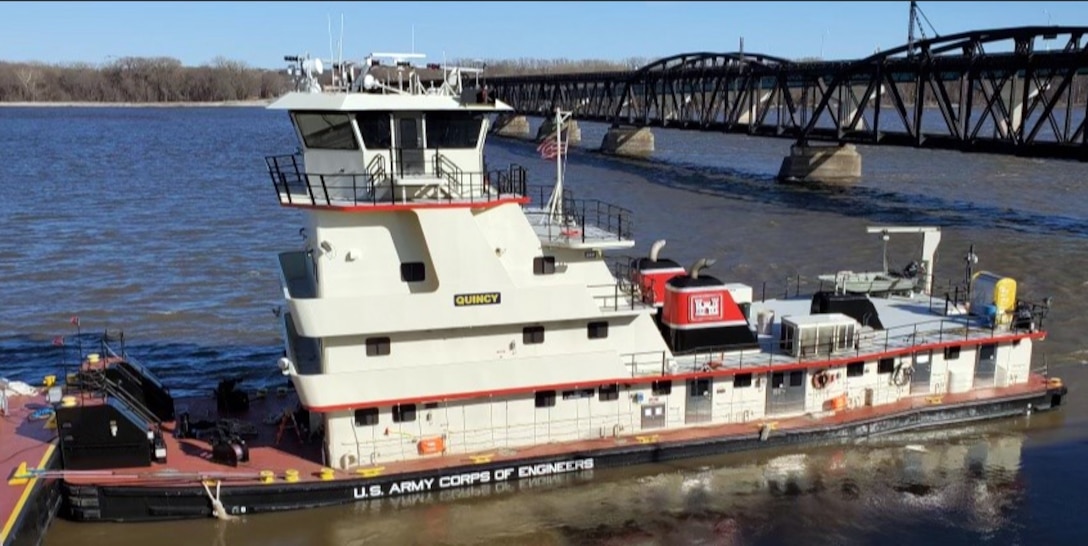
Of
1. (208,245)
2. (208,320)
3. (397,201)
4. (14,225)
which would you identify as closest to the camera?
(397,201)

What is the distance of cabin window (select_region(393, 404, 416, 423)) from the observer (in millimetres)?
16609

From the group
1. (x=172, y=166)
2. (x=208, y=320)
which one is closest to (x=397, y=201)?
(x=208, y=320)

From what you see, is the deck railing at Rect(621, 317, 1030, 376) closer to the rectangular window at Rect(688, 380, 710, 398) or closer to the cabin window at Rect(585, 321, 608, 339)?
the rectangular window at Rect(688, 380, 710, 398)

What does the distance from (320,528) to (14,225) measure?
35.9 m

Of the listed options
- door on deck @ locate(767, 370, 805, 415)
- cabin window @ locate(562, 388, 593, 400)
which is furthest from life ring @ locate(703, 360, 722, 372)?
cabin window @ locate(562, 388, 593, 400)

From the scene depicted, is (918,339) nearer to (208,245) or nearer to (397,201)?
(397,201)

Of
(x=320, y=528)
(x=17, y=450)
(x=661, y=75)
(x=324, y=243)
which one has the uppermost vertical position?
(x=661, y=75)

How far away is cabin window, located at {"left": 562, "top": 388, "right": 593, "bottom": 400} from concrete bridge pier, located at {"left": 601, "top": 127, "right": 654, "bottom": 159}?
255ft

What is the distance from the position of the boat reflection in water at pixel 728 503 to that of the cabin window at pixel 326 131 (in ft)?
21.2

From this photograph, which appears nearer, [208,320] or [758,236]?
[208,320]

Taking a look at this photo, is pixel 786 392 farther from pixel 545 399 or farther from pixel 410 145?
pixel 410 145

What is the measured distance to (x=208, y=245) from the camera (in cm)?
4019

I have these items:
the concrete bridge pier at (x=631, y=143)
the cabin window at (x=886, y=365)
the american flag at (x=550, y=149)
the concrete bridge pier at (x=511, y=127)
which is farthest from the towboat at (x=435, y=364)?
the concrete bridge pier at (x=511, y=127)

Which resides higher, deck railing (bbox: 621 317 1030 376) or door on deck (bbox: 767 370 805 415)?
deck railing (bbox: 621 317 1030 376)
